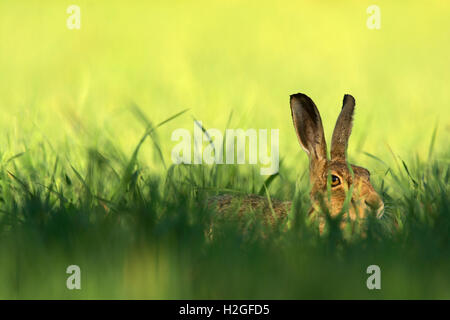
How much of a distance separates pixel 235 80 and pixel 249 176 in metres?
4.05

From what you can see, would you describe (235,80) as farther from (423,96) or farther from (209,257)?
(209,257)

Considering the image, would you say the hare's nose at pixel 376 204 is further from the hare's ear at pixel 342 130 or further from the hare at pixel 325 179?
the hare's ear at pixel 342 130

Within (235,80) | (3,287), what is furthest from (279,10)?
(3,287)

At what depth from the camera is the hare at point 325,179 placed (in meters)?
5.05

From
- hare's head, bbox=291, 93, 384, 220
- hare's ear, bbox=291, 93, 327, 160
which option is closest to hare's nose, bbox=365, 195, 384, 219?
hare's head, bbox=291, 93, 384, 220

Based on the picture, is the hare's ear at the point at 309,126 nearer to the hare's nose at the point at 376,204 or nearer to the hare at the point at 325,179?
the hare at the point at 325,179

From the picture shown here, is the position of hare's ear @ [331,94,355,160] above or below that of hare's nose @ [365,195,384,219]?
above

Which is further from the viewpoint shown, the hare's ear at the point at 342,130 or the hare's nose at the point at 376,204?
the hare's ear at the point at 342,130

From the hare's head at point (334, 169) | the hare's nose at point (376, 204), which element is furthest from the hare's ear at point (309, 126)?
the hare's nose at point (376, 204)

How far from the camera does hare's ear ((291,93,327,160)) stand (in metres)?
5.50

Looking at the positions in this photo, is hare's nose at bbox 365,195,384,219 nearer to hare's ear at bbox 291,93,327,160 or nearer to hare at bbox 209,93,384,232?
hare at bbox 209,93,384,232

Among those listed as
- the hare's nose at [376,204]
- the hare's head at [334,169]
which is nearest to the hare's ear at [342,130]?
the hare's head at [334,169]

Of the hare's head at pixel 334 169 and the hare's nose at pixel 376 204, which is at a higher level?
the hare's head at pixel 334 169

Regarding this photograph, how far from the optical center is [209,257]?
4.19 meters
